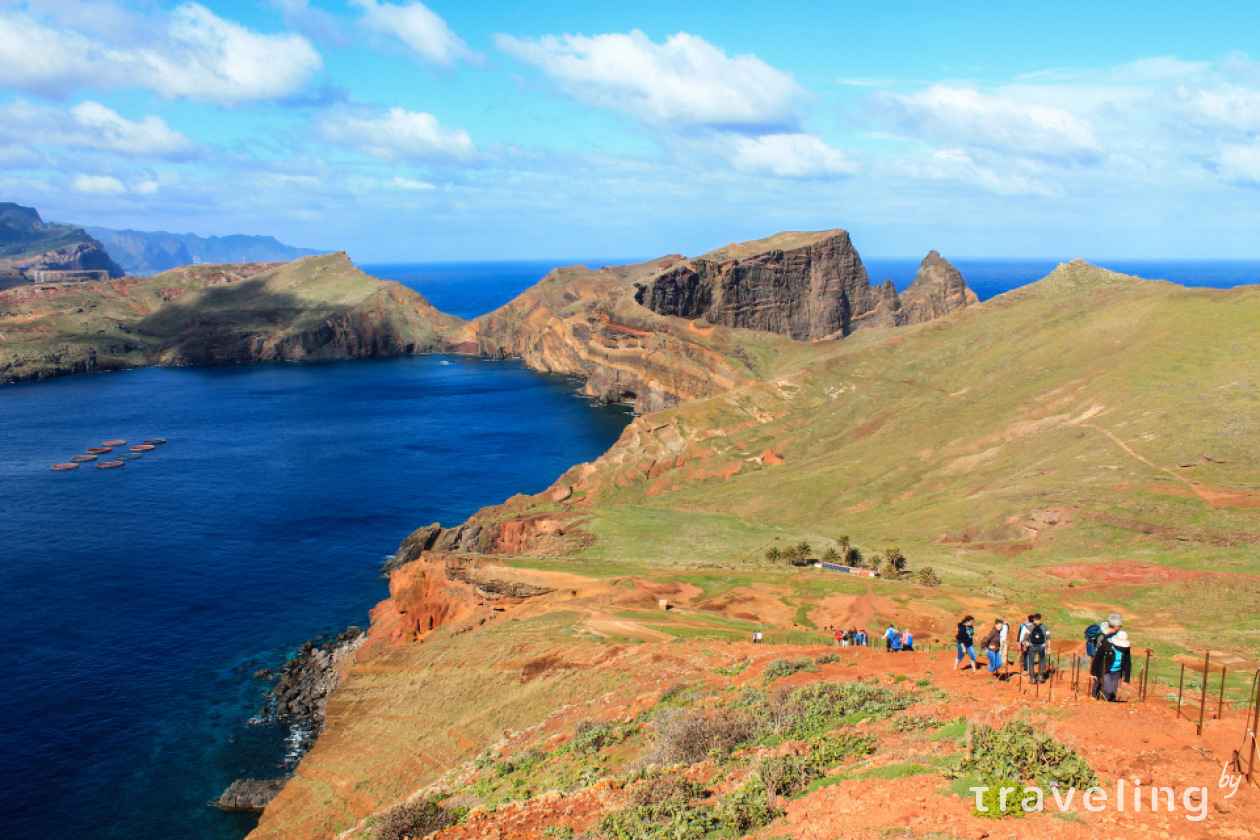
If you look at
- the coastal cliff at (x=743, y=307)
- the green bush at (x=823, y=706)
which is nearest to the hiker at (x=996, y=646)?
the green bush at (x=823, y=706)

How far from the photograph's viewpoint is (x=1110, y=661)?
19.0 metres

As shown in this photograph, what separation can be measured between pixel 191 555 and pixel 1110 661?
260 feet

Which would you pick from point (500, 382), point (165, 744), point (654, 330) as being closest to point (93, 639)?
point (165, 744)

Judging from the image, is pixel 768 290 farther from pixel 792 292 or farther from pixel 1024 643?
pixel 1024 643

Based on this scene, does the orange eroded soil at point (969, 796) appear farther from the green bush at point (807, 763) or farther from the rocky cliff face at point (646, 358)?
the rocky cliff face at point (646, 358)

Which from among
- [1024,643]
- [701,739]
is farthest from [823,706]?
[1024,643]

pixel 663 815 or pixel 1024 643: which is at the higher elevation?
pixel 1024 643

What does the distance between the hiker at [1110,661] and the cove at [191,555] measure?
39160 millimetres

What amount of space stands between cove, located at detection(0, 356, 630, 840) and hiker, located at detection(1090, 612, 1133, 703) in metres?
39.2

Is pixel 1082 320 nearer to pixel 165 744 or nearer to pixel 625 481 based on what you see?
pixel 625 481

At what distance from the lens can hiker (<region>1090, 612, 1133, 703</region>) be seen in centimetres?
1888

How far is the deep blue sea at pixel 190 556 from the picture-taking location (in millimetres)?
44062

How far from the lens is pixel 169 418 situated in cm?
14338

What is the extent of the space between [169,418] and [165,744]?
376 feet
